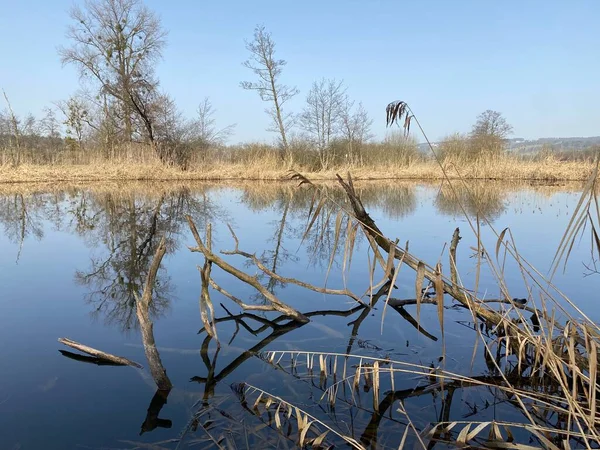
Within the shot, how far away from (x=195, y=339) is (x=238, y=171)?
16.9 metres

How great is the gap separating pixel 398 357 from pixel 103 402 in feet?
5.33

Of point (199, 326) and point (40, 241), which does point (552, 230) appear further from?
point (40, 241)

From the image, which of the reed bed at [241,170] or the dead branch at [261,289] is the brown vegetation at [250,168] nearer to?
the reed bed at [241,170]

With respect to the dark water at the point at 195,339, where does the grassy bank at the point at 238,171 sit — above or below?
above

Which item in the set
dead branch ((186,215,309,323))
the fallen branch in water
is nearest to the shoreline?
dead branch ((186,215,309,323))

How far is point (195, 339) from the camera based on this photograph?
8.80 ft

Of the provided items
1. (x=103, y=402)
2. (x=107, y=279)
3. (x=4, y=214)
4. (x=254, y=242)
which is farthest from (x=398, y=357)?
(x=4, y=214)

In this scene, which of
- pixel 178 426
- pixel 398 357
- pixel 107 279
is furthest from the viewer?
pixel 107 279

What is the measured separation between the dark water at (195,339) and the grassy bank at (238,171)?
11.8 meters

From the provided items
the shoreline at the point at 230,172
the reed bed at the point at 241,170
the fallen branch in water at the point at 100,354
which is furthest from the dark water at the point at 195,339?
the shoreline at the point at 230,172

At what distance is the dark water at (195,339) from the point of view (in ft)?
5.78

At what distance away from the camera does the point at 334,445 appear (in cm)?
162

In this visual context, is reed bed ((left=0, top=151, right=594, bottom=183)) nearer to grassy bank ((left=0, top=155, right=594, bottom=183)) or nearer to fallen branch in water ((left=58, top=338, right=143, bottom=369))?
grassy bank ((left=0, top=155, right=594, bottom=183))

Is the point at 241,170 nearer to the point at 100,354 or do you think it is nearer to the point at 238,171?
the point at 238,171
